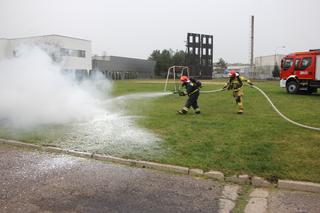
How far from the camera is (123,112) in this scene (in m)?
13.6

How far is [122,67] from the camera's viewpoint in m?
71.2

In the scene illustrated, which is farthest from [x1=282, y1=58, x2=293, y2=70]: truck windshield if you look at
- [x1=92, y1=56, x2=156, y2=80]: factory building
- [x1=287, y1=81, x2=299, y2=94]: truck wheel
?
[x1=92, y1=56, x2=156, y2=80]: factory building

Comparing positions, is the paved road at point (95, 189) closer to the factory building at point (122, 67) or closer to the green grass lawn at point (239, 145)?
the green grass lawn at point (239, 145)

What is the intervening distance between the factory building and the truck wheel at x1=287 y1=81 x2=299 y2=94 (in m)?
36.0

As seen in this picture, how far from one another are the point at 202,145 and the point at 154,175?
1.92 metres

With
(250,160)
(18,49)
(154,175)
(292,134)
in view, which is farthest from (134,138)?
(18,49)

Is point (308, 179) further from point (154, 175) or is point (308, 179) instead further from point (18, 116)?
point (18, 116)

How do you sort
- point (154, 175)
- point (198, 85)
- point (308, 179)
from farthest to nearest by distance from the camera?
point (198, 85)
point (154, 175)
point (308, 179)

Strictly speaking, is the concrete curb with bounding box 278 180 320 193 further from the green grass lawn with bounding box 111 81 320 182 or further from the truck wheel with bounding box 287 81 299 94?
the truck wheel with bounding box 287 81 299 94

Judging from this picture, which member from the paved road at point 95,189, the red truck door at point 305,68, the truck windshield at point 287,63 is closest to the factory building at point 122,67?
the truck windshield at point 287,63

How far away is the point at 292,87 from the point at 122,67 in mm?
50632

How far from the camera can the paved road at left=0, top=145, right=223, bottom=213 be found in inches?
189

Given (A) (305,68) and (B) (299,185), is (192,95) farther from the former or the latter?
(A) (305,68)

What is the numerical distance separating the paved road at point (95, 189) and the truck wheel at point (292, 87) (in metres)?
20.2
